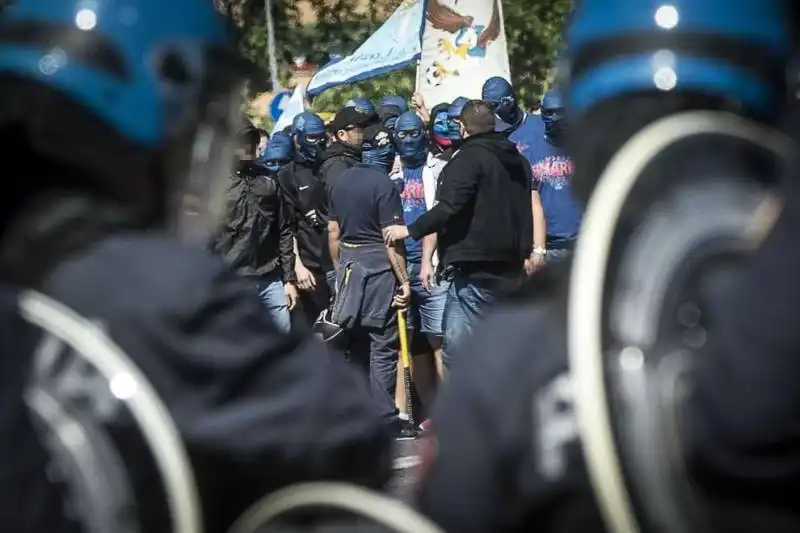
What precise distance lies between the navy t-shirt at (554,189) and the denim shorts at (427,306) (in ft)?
2.21

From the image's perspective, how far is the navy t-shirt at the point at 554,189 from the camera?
24.8 ft

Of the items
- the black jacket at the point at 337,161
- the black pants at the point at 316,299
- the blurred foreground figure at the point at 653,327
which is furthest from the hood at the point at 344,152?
the blurred foreground figure at the point at 653,327

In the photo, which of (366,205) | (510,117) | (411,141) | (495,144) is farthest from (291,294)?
(495,144)

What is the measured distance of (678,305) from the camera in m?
1.48

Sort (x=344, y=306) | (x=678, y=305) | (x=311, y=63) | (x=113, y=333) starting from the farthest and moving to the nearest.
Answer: (x=311, y=63), (x=344, y=306), (x=113, y=333), (x=678, y=305)

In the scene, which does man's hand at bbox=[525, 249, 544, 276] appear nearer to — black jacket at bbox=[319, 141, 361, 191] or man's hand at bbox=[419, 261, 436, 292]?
man's hand at bbox=[419, 261, 436, 292]

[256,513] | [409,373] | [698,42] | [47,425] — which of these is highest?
[698,42]

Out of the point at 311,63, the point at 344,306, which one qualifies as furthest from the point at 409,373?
the point at 311,63

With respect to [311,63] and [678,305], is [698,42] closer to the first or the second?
[678,305]

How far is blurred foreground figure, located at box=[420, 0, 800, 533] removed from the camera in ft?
4.48

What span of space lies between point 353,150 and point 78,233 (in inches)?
265

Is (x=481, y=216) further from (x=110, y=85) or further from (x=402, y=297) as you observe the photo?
(x=110, y=85)

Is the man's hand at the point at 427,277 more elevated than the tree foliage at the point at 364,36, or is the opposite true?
the tree foliage at the point at 364,36

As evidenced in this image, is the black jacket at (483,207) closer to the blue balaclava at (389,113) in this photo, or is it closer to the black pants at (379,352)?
the black pants at (379,352)
